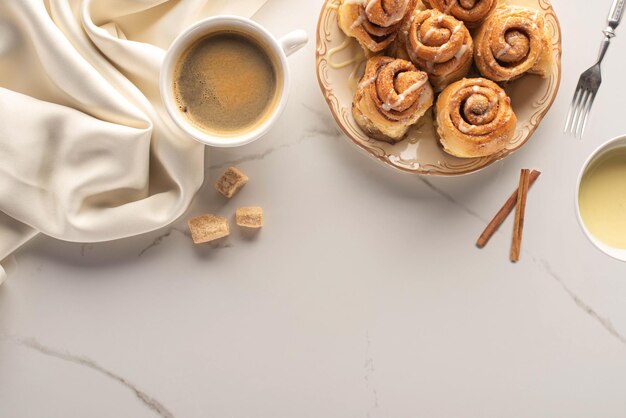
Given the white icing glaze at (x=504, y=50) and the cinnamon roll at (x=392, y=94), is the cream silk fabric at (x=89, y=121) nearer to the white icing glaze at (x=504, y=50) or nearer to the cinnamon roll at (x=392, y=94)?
the cinnamon roll at (x=392, y=94)

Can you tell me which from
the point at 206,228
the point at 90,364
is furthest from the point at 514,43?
the point at 90,364

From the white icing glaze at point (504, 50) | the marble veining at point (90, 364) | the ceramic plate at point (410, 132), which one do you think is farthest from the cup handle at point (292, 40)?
the marble veining at point (90, 364)

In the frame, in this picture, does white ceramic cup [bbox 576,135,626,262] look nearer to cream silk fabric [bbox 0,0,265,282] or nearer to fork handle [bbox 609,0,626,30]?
fork handle [bbox 609,0,626,30]

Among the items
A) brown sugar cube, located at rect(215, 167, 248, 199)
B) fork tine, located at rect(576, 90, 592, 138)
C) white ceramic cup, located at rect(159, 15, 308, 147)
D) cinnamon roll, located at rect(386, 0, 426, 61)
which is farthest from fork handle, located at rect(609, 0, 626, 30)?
brown sugar cube, located at rect(215, 167, 248, 199)

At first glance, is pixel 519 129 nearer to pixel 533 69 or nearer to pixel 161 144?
pixel 533 69

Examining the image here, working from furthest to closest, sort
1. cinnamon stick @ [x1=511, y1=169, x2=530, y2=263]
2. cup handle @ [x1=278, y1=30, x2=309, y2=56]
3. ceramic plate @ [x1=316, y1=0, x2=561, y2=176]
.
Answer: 1. cinnamon stick @ [x1=511, y1=169, x2=530, y2=263]
2. ceramic plate @ [x1=316, y1=0, x2=561, y2=176]
3. cup handle @ [x1=278, y1=30, x2=309, y2=56]

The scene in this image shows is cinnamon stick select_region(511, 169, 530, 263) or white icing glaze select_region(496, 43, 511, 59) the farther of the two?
cinnamon stick select_region(511, 169, 530, 263)

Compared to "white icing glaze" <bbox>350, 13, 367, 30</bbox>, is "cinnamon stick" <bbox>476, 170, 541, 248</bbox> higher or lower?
lower
